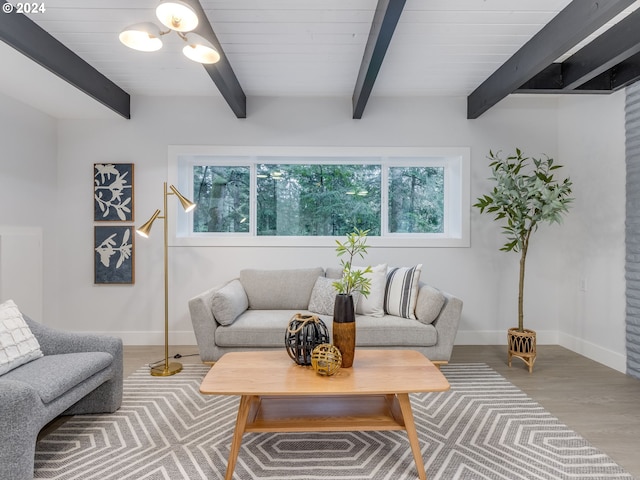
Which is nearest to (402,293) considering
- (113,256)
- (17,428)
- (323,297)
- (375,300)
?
(375,300)

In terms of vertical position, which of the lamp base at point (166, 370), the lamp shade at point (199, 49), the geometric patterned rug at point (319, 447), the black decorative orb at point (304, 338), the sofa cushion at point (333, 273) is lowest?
the geometric patterned rug at point (319, 447)

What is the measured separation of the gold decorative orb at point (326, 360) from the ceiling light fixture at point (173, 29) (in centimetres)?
168

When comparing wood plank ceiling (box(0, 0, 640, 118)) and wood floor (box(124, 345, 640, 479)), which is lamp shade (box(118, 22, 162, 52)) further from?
wood floor (box(124, 345, 640, 479))

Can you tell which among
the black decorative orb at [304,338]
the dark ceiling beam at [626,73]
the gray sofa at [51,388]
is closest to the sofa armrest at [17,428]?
the gray sofa at [51,388]

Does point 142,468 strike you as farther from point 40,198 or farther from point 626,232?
point 626,232

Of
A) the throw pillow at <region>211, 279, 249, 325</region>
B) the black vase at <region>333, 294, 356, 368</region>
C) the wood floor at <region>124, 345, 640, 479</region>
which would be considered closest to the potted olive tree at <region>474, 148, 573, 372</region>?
the wood floor at <region>124, 345, 640, 479</region>

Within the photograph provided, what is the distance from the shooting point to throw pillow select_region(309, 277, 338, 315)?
10.7 feet

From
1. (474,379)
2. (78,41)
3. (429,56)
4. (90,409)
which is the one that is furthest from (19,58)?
(474,379)

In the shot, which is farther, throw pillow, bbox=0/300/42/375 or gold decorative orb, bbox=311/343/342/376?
throw pillow, bbox=0/300/42/375

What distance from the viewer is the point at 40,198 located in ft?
12.0

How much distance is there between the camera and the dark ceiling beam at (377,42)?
212 centimetres

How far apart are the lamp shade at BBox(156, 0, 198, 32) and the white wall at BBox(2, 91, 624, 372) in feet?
6.95

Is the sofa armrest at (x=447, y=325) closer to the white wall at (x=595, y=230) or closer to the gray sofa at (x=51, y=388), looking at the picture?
the white wall at (x=595, y=230)

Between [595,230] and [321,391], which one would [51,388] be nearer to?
[321,391]
